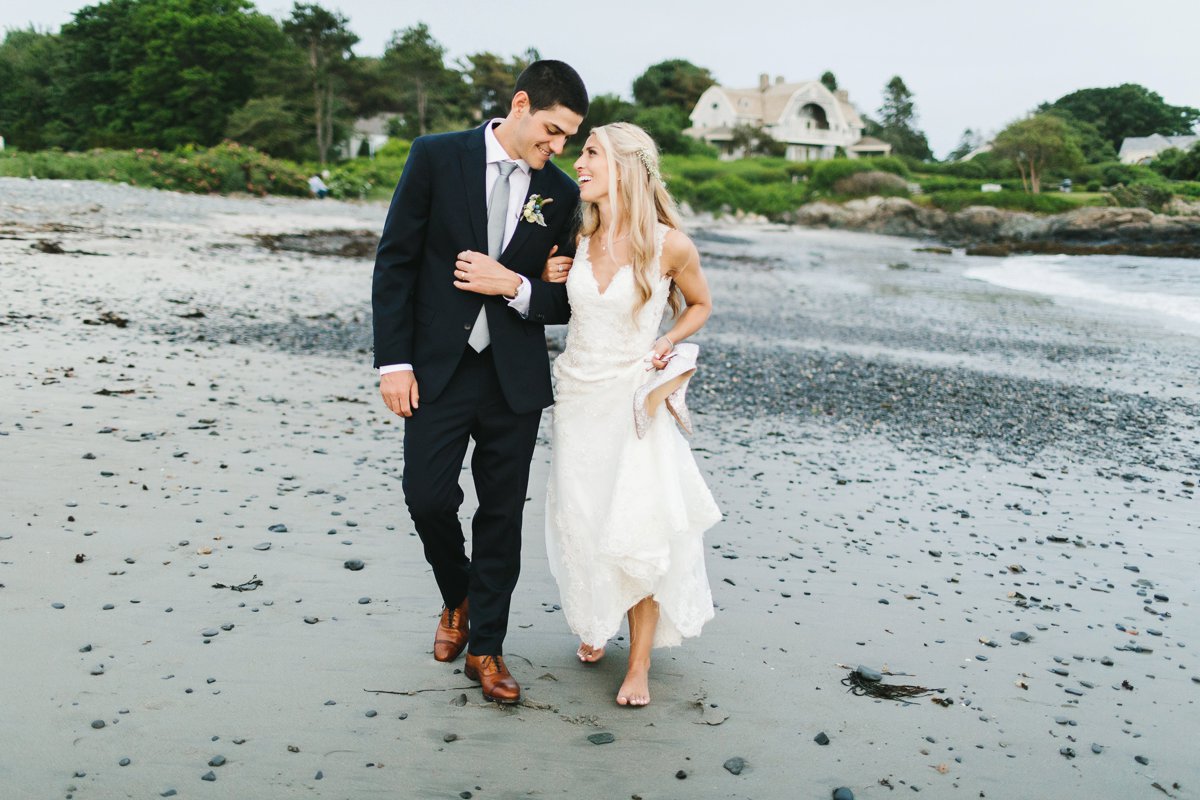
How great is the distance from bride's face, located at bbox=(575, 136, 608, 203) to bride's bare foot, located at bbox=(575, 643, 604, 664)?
195cm

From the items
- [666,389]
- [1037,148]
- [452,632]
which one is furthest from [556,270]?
[1037,148]

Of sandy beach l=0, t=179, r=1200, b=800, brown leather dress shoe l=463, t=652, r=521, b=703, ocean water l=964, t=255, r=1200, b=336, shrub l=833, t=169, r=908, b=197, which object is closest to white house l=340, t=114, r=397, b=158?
shrub l=833, t=169, r=908, b=197

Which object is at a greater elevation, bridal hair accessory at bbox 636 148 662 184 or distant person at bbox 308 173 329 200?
distant person at bbox 308 173 329 200

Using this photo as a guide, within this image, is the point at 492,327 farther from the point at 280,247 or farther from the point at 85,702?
the point at 280,247

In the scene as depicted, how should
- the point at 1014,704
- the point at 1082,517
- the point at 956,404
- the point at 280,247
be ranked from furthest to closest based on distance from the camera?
the point at 280,247
the point at 956,404
the point at 1082,517
the point at 1014,704

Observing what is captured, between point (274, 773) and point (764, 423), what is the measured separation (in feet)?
21.5

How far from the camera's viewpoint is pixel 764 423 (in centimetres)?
895

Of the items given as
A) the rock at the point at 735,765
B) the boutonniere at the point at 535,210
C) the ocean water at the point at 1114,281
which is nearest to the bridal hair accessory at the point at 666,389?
the boutonniere at the point at 535,210

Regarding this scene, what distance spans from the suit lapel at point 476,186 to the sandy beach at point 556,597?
1.86 m

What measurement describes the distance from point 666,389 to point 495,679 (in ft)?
4.43

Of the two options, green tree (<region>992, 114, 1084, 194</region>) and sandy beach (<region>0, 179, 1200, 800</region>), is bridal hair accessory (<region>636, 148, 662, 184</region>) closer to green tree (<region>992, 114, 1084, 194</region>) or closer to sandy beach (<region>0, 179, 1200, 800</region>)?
sandy beach (<region>0, 179, 1200, 800</region>)

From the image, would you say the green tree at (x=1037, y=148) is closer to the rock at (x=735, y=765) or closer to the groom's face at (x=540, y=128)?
the groom's face at (x=540, y=128)

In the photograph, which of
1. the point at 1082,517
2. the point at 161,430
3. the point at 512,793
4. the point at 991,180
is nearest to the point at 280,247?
the point at 161,430

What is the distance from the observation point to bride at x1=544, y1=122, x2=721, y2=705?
368 centimetres
